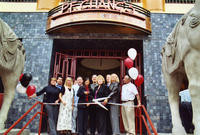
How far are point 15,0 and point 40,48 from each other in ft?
9.63

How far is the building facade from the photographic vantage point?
6.92m

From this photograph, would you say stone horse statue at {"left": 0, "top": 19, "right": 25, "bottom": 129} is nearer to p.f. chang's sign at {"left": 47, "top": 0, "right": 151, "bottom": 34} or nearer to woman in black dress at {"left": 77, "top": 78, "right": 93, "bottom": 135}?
woman in black dress at {"left": 77, "top": 78, "right": 93, "bottom": 135}

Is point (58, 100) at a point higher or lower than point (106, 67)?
lower

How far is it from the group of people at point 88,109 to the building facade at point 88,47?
71.9 inches

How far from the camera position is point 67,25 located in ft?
24.3

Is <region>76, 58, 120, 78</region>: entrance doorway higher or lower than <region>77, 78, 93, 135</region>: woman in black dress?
higher

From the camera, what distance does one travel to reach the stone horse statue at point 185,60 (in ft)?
10.8

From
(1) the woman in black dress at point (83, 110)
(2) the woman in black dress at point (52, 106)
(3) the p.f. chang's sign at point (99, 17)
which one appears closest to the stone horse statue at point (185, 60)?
(1) the woman in black dress at point (83, 110)

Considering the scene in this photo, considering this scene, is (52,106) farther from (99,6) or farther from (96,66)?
(96,66)

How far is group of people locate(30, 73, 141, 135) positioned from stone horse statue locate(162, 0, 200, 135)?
1.07 m

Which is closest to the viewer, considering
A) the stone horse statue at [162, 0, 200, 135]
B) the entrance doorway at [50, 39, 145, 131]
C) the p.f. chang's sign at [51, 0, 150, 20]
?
the stone horse statue at [162, 0, 200, 135]

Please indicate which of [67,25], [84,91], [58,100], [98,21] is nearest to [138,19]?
[98,21]

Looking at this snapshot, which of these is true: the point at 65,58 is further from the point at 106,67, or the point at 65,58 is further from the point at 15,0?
the point at 106,67

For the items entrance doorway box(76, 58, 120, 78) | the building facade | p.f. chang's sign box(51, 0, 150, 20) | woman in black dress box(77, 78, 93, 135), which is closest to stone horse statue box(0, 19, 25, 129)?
woman in black dress box(77, 78, 93, 135)
